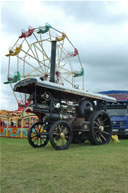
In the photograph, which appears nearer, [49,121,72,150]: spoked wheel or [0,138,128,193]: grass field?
[0,138,128,193]: grass field

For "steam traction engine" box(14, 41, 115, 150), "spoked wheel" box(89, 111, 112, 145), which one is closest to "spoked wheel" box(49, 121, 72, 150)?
"steam traction engine" box(14, 41, 115, 150)

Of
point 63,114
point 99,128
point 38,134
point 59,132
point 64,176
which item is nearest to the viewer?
point 64,176

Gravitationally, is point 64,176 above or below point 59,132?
below

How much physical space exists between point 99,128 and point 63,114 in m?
1.85

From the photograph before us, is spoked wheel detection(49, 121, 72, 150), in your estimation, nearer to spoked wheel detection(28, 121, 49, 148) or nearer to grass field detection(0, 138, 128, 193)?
spoked wheel detection(28, 121, 49, 148)

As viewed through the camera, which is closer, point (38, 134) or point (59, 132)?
point (59, 132)

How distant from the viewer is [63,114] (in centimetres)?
859

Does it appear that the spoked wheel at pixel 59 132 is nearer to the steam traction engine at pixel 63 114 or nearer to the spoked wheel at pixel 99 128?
the steam traction engine at pixel 63 114

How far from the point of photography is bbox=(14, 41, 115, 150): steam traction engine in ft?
25.8

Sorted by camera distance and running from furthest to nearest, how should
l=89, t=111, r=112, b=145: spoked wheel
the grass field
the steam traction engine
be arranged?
l=89, t=111, r=112, b=145: spoked wheel < the steam traction engine < the grass field

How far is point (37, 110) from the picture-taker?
25.6 feet

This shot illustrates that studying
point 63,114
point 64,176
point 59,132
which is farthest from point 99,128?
point 64,176

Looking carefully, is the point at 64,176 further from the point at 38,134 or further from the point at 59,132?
the point at 38,134

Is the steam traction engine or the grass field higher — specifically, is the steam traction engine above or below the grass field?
above
